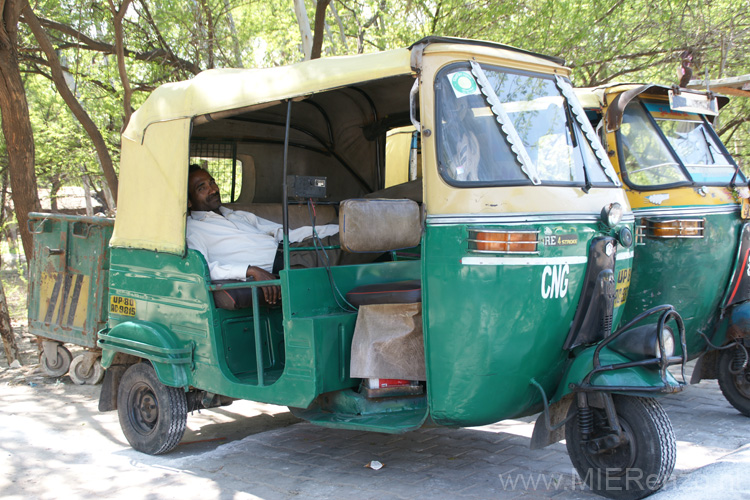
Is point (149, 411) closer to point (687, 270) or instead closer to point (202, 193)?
point (202, 193)

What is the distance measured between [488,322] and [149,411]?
300 cm

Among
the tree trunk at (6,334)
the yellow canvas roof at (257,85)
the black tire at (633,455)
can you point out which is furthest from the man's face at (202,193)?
the tree trunk at (6,334)

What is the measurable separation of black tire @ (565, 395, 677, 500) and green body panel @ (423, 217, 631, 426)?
1.29ft

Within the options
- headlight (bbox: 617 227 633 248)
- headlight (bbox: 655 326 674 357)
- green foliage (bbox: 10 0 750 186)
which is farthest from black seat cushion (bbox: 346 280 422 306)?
green foliage (bbox: 10 0 750 186)

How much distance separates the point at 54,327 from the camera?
292 inches

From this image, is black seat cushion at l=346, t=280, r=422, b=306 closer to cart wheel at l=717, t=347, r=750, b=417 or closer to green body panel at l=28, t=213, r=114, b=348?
cart wheel at l=717, t=347, r=750, b=417

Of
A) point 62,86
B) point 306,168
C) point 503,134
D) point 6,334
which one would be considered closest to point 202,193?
point 306,168

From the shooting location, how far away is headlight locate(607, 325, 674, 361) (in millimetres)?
3434

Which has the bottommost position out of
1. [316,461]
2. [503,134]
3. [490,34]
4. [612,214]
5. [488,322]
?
[316,461]

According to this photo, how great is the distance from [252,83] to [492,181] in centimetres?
175

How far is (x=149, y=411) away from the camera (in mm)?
5254

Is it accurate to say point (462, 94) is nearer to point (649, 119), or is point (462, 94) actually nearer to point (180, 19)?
point (649, 119)

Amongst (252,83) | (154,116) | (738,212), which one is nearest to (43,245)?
(154,116)

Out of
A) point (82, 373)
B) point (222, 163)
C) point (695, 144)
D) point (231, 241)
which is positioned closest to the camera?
point (231, 241)
